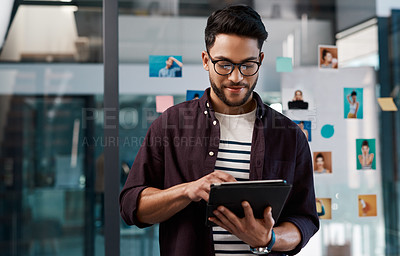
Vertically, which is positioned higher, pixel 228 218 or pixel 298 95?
pixel 298 95

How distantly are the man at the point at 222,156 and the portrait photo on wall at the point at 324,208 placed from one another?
0.85m

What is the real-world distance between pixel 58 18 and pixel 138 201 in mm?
1914

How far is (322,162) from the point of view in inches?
87.7

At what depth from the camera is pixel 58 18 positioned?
2715 millimetres

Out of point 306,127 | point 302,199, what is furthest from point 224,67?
point 306,127

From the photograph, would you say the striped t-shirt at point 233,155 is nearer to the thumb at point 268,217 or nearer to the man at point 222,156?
the man at point 222,156

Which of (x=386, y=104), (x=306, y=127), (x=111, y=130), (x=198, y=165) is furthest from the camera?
(x=386, y=104)

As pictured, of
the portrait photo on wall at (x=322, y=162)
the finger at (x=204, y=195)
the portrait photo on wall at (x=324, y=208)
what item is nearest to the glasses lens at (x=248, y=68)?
the finger at (x=204, y=195)

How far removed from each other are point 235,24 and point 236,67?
14 centimetres

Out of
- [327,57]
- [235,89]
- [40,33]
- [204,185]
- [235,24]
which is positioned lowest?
[204,185]

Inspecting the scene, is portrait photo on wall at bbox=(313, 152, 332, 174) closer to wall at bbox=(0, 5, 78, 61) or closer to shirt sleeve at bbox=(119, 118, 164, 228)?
shirt sleeve at bbox=(119, 118, 164, 228)

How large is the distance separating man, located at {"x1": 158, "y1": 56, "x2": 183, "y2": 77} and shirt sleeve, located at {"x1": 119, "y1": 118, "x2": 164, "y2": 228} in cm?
78

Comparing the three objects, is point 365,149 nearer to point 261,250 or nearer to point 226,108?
point 226,108

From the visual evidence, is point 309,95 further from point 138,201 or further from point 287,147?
point 138,201
